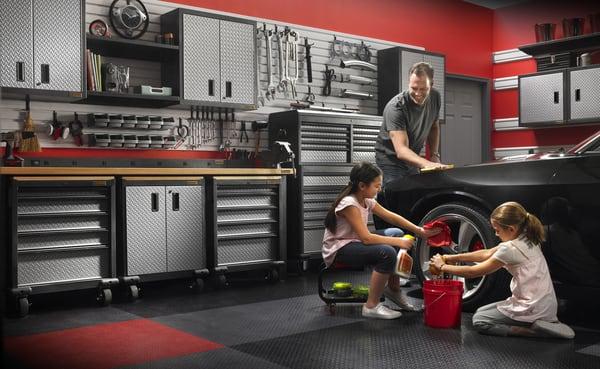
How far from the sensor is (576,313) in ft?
11.6

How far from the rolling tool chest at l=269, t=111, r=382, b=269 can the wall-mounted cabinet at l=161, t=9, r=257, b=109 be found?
43 cm

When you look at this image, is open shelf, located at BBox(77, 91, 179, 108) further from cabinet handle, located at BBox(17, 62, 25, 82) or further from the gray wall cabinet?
the gray wall cabinet

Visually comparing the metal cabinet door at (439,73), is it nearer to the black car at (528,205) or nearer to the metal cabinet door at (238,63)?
the metal cabinet door at (238,63)

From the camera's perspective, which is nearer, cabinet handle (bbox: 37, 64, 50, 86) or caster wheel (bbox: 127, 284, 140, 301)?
caster wheel (bbox: 127, 284, 140, 301)

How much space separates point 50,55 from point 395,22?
423 cm

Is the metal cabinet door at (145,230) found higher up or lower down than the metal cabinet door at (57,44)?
lower down

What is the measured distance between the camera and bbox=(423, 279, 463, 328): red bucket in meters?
3.23

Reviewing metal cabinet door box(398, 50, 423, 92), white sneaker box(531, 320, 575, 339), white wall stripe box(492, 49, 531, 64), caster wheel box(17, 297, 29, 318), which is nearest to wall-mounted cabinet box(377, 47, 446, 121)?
metal cabinet door box(398, 50, 423, 92)

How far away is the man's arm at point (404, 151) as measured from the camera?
400 centimetres

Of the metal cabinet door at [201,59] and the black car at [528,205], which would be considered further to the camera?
the metal cabinet door at [201,59]

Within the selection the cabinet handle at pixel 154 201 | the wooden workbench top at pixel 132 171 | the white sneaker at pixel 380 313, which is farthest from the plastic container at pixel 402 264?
the cabinet handle at pixel 154 201

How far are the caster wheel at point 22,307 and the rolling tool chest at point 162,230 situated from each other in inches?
26.1

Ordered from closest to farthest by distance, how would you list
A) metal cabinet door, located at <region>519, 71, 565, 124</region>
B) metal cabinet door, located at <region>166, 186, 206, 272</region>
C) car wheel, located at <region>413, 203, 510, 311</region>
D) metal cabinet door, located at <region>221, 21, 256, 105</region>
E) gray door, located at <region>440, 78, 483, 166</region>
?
1. car wheel, located at <region>413, 203, 510, 311</region>
2. metal cabinet door, located at <region>166, 186, 206, 272</region>
3. metal cabinet door, located at <region>221, 21, 256, 105</region>
4. metal cabinet door, located at <region>519, 71, 565, 124</region>
5. gray door, located at <region>440, 78, 483, 166</region>

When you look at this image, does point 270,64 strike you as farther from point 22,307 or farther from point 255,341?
point 255,341
